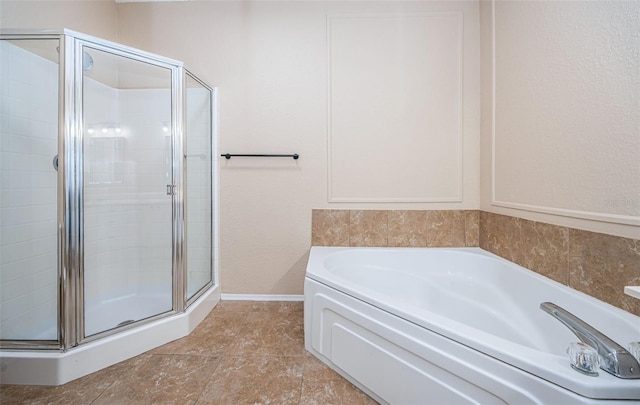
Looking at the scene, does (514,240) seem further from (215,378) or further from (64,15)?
(64,15)

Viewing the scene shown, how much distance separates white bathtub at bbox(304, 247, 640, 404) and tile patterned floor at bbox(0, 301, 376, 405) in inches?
5.1

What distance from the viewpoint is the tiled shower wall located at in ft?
3.58

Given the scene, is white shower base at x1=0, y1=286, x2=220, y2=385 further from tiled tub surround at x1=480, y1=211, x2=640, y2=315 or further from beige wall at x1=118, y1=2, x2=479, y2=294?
tiled tub surround at x1=480, y1=211, x2=640, y2=315

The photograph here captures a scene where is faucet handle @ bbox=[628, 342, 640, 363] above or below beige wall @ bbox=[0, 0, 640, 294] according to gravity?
below

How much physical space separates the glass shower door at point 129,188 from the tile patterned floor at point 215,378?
0.32m

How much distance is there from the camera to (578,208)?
1.26 metres

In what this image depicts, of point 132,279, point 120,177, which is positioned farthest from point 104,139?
point 132,279

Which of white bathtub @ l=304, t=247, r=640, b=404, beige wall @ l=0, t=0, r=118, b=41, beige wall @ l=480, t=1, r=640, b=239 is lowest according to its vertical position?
white bathtub @ l=304, t=247, r=640, b=404

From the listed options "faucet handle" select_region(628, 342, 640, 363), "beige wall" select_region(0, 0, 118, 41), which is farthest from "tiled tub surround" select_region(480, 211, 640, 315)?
"beige wall" select_region(0, 0, 118, 41)

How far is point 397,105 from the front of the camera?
2105 millimetres

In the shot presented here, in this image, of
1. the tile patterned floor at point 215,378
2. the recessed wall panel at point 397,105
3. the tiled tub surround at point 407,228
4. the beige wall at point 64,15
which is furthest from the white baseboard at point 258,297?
the beige wall at point 64,15

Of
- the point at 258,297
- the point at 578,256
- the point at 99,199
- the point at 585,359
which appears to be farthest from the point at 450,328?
the point at 99,199

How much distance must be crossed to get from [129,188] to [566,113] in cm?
279

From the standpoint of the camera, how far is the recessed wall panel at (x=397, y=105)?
6.83 feet
